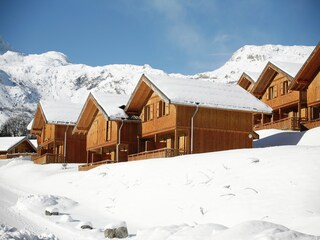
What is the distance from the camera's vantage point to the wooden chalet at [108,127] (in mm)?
35500

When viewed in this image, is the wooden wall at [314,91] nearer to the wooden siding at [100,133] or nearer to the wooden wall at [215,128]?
the wooden wall at [215,128]

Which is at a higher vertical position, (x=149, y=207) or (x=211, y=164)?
(x=211, y=164)

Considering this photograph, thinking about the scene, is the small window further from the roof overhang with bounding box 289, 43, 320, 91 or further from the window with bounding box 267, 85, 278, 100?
the roof overhang with bounding box 289, 43, 320, 91

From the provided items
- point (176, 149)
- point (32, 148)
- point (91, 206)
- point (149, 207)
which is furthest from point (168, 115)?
point (32, 148)

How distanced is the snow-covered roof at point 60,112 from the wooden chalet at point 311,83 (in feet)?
71.2

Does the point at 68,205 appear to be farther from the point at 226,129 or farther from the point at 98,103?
the point at 98,103

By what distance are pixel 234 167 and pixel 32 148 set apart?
57755 millimetres

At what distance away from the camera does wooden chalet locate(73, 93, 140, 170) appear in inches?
1398

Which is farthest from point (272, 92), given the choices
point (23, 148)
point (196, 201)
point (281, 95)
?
point (23, 148)

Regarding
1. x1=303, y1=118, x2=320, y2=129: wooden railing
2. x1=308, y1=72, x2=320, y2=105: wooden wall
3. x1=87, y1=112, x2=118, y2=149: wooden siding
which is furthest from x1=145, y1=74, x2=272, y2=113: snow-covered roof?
x1=87, y1=112, x2=118, y2=149: wooden siding

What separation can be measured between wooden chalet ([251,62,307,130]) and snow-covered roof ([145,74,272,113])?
267 inches

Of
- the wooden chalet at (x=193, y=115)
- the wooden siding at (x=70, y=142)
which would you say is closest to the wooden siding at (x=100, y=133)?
the wooden chalet at (x=193, y=115)

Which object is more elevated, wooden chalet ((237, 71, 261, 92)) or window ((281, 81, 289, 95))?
wooden chalet ((237, 71, 261, 92))

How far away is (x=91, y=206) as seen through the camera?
21.5m
